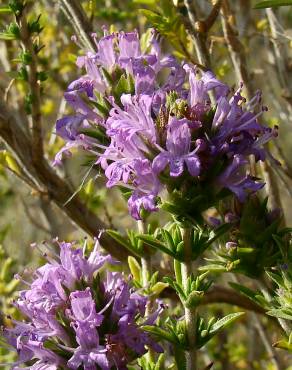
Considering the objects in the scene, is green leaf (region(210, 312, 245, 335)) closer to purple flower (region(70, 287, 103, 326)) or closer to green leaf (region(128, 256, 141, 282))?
purple flower (region(70, 287, 103, 326))

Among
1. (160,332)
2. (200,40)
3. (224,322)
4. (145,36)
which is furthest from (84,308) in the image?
(145,36)

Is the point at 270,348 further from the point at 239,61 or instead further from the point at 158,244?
the point at 158,244

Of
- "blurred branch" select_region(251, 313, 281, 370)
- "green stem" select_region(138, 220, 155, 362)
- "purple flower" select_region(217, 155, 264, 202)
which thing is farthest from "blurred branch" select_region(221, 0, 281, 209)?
"blurred branch" select_region(251, 313, 281, 370)

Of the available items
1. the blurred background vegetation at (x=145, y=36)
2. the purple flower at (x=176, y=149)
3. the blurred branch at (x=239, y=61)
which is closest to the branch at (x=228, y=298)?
the blurred background vegetation at (x=145, y=36)

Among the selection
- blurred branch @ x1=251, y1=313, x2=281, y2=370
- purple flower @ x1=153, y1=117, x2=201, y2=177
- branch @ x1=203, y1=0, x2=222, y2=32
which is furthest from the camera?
blurred branch @ x1=251, y1=313, x2=281, y2=370

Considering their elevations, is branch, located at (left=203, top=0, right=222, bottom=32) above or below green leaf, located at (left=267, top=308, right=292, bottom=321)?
above

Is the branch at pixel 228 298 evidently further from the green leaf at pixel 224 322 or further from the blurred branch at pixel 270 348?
the green leaf at pixel 224 322
